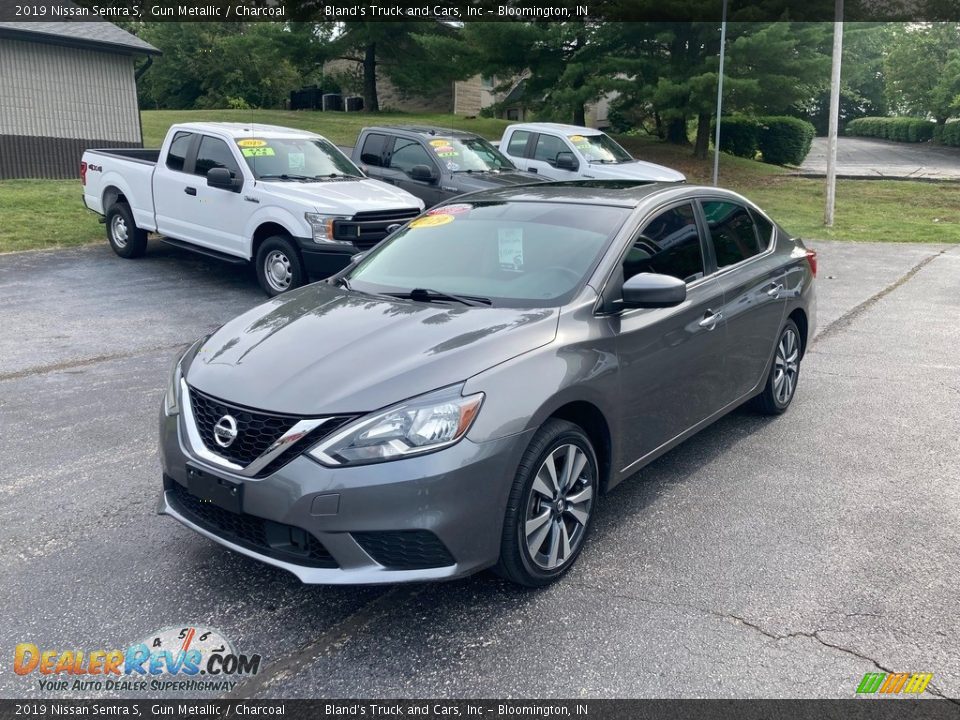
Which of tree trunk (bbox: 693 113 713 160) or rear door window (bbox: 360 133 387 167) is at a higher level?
tree trunk (bbox: 693 113 713 160)

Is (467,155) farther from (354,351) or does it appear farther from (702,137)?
(702,137)

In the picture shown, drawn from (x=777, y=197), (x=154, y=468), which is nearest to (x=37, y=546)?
(x=154, y=468)

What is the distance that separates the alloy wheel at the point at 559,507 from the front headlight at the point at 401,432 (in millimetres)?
484

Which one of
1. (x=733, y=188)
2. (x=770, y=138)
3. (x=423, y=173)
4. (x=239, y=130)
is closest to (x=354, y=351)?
(x=239, y=130)

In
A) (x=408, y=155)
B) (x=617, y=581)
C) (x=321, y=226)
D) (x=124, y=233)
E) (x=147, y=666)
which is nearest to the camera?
(x=147, y=666)

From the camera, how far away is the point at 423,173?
12688mm

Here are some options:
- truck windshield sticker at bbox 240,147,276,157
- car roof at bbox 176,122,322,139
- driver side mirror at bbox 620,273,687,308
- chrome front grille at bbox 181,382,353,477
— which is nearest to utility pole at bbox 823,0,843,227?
car roof at bbox 176,122,322,139

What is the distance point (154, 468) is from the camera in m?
5.11

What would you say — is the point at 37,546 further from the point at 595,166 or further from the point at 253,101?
the point at 253,101

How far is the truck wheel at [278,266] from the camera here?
32.2 feet

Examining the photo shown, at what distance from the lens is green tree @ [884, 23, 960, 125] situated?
55219mm

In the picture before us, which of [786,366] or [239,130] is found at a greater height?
[239,130]

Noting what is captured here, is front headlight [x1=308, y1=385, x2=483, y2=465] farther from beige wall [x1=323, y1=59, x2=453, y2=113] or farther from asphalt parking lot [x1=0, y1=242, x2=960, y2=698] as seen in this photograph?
beige wall [x1=323, y1=59, x2=453, y2=113]

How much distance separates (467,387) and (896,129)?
204 ft
